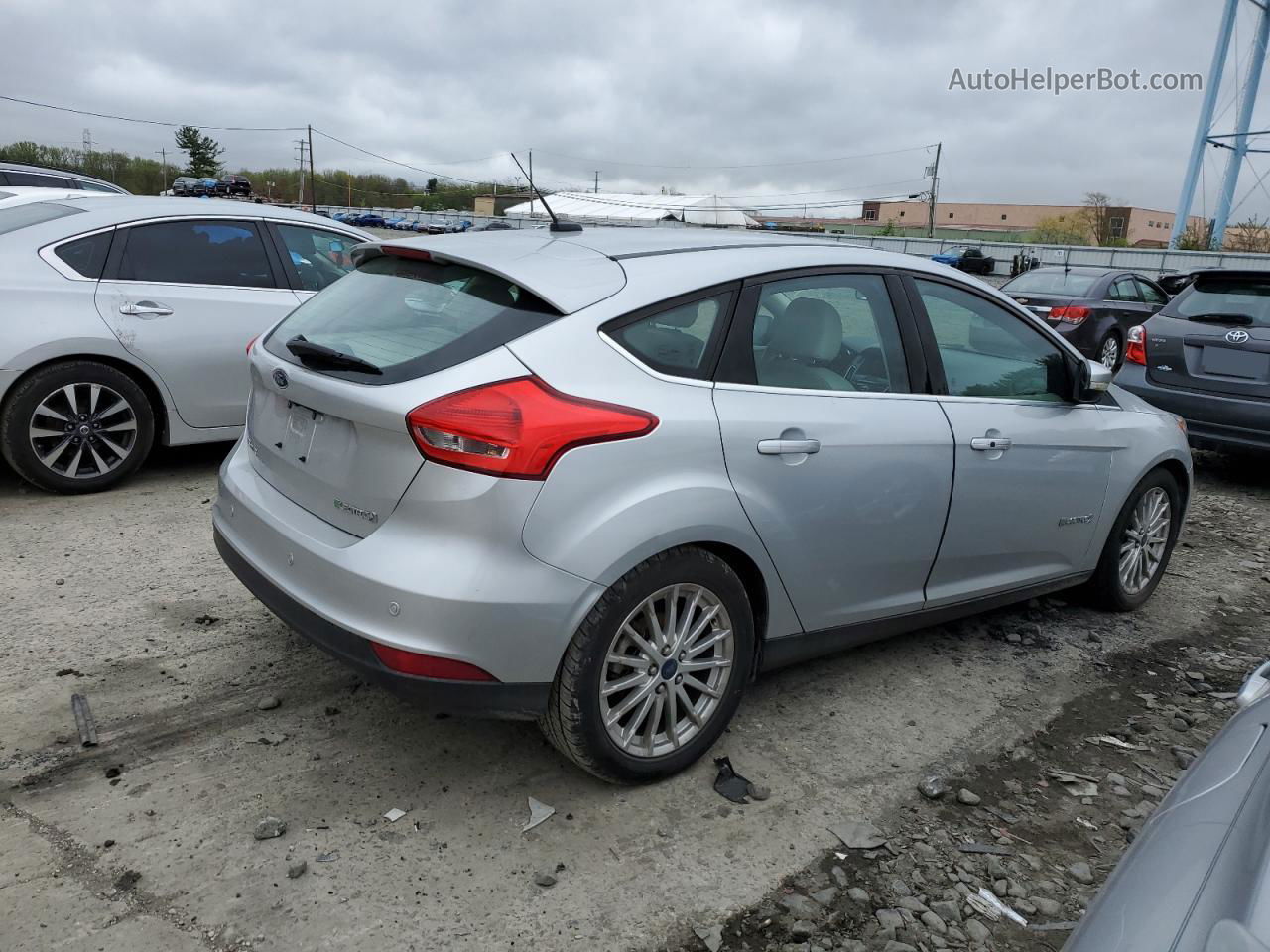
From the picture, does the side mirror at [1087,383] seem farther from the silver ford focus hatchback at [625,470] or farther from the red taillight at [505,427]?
the red taillight at [505,427]

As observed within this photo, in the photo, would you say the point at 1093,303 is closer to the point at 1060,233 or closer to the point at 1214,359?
the point at 1214,359

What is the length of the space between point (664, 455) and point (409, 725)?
1386 millimetres

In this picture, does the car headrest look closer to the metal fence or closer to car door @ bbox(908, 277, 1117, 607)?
car door @ bbox(908, 277, 1117, 607)

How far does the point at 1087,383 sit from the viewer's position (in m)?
4.24

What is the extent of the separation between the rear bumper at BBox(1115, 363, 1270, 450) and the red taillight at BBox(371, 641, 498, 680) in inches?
245

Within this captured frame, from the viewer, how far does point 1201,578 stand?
5.57 m

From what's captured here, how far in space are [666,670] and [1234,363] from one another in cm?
607

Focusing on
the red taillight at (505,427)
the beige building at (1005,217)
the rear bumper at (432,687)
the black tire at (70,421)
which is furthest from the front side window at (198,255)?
the beige building at (1005,217)

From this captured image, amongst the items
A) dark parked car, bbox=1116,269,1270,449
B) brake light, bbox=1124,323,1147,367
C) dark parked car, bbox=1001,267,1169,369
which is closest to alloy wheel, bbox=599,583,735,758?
dark parked car, bbox=1116,269,1270,449

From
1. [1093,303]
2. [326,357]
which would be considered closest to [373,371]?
[326,357]

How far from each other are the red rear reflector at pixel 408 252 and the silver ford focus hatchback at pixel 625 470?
2 cm

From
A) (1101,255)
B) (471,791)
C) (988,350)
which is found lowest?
(471,791)

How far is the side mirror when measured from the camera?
423 cm

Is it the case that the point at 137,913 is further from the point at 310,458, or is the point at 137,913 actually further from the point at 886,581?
the point at 886,581
